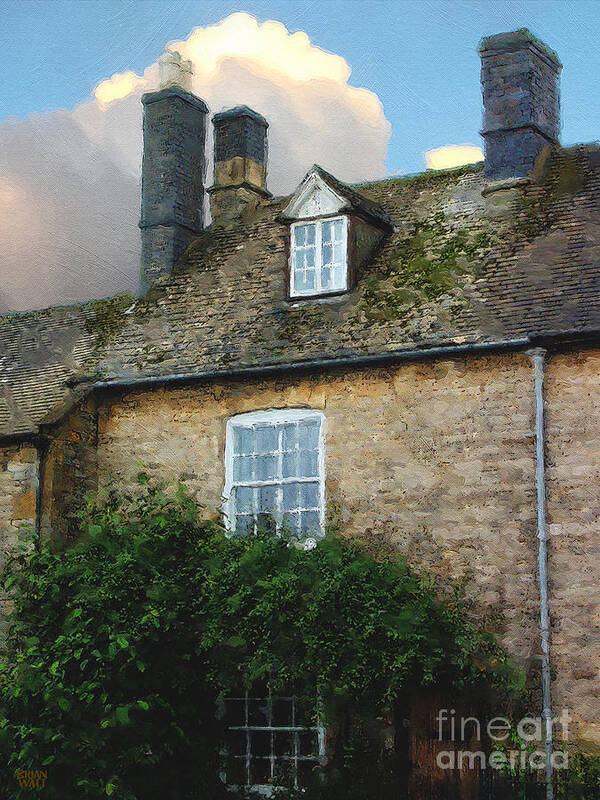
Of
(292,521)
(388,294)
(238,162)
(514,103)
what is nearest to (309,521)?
(292,521)

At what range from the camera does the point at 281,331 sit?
1581 cm

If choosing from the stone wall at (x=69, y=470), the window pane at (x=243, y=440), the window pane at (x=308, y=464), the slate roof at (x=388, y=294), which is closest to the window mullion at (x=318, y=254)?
the slate roof at (x=388, y=294)

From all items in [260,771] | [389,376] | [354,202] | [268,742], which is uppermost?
[354,202]

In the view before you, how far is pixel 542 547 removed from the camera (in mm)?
13156

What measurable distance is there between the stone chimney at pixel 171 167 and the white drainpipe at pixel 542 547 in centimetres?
728

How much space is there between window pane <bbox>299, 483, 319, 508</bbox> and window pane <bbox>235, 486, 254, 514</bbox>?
2.37 feet

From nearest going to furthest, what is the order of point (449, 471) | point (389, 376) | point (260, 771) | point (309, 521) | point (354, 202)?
point (449, 471)
point (260, 771)
point (389, 376)
point (309, 521)
point (354, 202)

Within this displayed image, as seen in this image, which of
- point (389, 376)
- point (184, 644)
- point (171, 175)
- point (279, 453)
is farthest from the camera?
point (171, 175)

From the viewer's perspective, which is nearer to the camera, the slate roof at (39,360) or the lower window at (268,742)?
the lower window at (268,742)

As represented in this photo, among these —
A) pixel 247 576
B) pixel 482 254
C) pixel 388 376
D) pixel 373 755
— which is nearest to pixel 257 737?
pixel 373 755

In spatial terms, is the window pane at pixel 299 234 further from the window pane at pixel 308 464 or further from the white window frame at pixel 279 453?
the window pane at pixel 308 464

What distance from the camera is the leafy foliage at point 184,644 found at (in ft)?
40.9

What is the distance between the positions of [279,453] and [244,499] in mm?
773

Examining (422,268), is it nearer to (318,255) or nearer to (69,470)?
(318,255)
